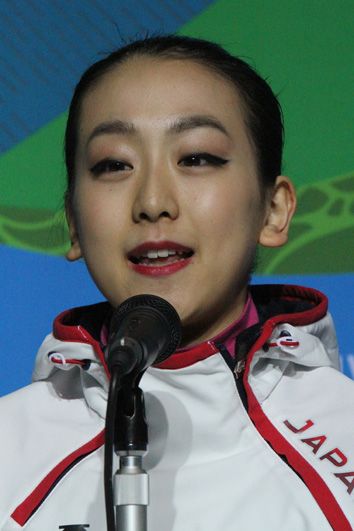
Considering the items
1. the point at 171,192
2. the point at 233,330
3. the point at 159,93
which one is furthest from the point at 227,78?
the point at 233,330

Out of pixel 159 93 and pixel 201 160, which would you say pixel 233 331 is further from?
pixel 159 93

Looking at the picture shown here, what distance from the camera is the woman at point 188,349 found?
154 centimetres

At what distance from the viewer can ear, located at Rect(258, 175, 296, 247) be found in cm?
176

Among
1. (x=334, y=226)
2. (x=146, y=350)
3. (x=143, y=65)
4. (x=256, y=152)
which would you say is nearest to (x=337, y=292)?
(x=334, y=226)

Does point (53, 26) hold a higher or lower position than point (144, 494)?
higher

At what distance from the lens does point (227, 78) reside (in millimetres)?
1754

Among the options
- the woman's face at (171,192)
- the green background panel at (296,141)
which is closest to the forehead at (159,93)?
the woman's face at (171,192)

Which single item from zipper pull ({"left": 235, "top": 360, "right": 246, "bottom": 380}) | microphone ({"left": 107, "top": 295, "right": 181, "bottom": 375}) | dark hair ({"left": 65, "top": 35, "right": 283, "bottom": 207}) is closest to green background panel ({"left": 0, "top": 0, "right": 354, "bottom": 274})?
dark hair ({"left": 65, "top": 35, "right": 283, "bottom": 207})

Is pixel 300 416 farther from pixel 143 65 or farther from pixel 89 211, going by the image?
pixel 143 65

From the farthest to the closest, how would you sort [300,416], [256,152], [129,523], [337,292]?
[337,292]
[256,152]
[300,416]
[129,523]

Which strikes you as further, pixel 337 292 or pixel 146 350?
pixel 337 292

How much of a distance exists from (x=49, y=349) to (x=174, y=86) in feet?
1.31

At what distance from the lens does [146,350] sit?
1.18 meters

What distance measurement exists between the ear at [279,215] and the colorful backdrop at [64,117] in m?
0.46
